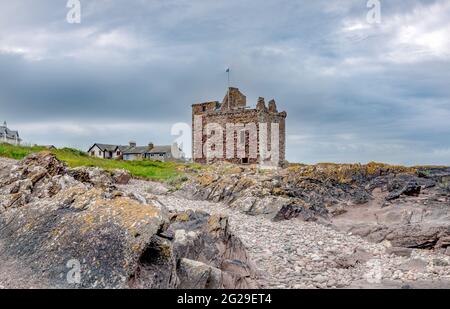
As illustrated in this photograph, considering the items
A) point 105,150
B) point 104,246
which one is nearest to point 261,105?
point 104,246

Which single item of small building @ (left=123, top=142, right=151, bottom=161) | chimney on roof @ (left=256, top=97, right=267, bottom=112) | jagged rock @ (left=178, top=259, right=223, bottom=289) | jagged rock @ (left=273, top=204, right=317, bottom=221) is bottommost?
jagged rock @ (left=273, top=204, right=317, bottom=221)

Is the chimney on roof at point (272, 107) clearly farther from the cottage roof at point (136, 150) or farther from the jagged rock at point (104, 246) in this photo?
the cottage roof at point (136, 150)

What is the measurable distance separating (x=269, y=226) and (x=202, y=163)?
3484 centimetres

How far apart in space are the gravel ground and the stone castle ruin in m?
30.8

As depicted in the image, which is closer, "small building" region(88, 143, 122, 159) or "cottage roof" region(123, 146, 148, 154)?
"cottage roof" region(123, 146, 148, 154)

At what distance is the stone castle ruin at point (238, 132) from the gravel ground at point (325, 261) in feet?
101

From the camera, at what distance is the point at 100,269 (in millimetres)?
7340

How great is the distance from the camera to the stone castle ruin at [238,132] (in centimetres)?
4962

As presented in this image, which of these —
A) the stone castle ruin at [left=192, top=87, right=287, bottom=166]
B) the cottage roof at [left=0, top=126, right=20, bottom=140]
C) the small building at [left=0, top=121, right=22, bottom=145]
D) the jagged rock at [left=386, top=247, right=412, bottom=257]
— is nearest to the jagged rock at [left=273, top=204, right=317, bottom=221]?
the jagged rock at [left=386, top=247, right=412, bottom=257]

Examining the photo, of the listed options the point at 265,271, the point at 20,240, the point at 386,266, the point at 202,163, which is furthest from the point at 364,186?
the point at 202,163

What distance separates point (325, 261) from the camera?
1327 cm

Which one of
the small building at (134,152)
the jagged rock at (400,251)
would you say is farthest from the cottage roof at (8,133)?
the jagged rock at (400,251)

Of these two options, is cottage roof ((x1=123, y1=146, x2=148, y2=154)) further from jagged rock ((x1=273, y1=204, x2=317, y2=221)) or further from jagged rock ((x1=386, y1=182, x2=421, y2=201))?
jagged rock ((x1=273, y1=204, x2=317, y2=221))

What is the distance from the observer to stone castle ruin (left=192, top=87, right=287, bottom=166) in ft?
163
